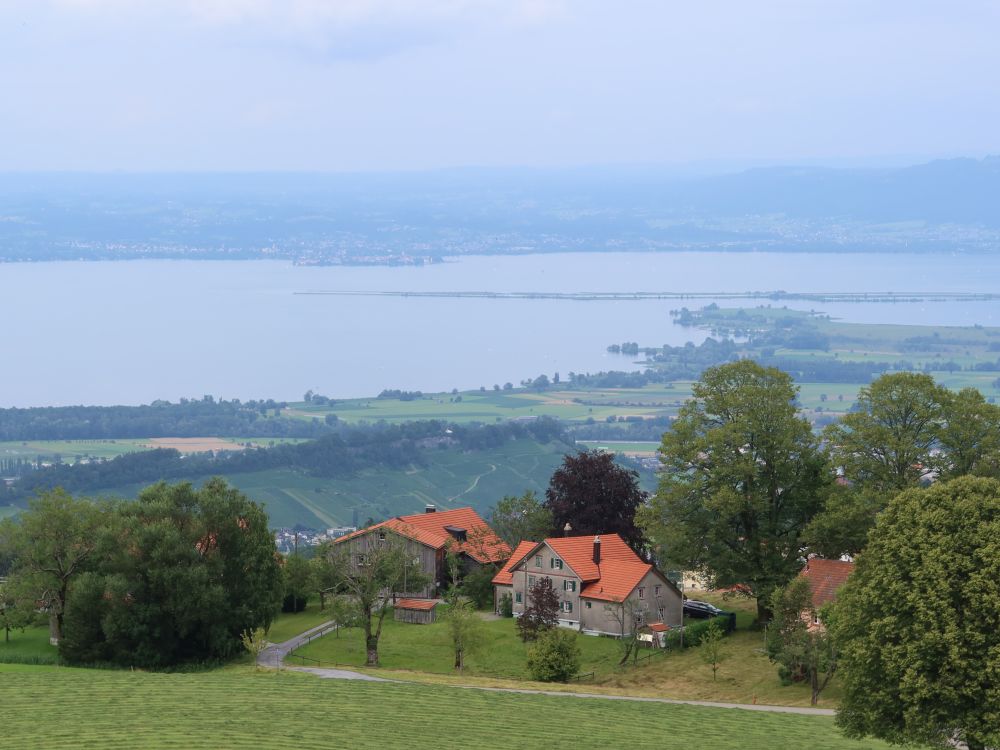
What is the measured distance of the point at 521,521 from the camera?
45875 mm

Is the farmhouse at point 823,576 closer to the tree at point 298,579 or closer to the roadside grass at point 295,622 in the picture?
the roadside grass at point 295,622

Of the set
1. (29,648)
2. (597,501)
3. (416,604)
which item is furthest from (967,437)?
(29,648)

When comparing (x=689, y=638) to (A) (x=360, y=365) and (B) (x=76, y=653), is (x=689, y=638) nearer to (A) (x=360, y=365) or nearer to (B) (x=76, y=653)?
(B) (x=76, y=653)

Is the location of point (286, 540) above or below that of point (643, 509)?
below

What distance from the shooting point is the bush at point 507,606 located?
40.8m

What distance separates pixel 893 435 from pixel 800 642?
259 inches

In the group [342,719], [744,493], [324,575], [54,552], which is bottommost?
[324,575]

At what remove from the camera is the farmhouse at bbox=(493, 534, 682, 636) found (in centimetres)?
3800

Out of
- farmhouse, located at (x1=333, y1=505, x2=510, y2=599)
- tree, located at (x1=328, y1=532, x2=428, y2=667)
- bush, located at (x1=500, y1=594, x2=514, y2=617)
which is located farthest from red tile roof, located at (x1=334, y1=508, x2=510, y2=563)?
bush, located at (x1=500, y1=594, x2=514, y2=617)

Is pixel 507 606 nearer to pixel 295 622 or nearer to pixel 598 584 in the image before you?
pixel 598 584

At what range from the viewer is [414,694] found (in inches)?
1046

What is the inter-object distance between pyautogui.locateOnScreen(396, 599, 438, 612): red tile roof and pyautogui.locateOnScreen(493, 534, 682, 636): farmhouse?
2483 millimetres

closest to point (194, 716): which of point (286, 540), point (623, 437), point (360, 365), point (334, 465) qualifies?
point (286, 540)

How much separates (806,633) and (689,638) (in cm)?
613
